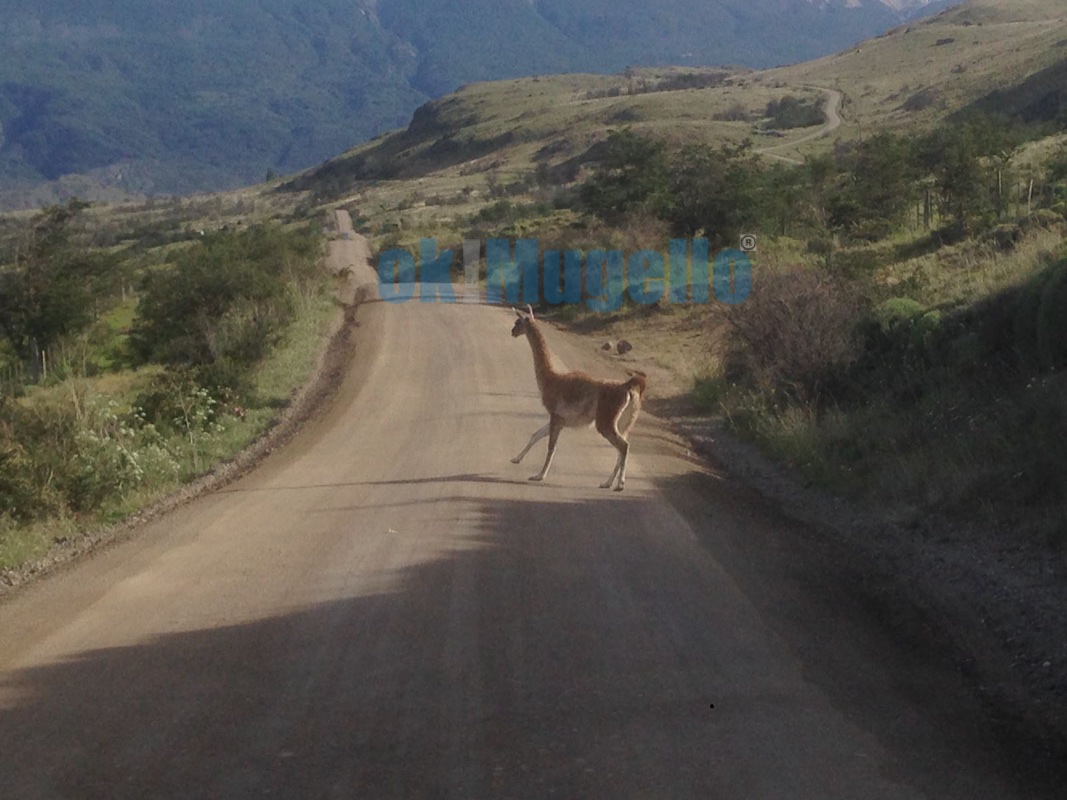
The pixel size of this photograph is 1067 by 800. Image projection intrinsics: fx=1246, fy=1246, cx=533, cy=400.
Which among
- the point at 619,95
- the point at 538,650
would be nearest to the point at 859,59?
the point at 619,95

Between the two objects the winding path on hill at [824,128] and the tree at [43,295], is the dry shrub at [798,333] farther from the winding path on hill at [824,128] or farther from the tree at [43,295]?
the winding path on hill at [824,128]

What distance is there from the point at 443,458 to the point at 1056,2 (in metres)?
171

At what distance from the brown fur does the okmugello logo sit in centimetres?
1148

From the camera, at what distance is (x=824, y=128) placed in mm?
100750

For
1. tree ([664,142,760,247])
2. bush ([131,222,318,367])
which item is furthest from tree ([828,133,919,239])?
bush ([131,222,318,367])

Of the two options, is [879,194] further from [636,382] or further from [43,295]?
[636,382]

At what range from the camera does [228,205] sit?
136875 millimetres

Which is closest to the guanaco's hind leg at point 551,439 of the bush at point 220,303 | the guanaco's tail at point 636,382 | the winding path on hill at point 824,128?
the guanaco's tail at point 636,382

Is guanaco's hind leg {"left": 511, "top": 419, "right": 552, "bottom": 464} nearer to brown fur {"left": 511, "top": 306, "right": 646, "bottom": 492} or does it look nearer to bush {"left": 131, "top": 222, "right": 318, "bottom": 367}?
brown fur {"left": 511, "top": 306, "right": 646, "bottom": 492}

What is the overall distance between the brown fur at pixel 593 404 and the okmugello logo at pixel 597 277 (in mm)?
11484

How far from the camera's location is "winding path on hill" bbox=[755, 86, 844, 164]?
82619 millimetres

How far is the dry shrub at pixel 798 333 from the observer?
1575 centimetres

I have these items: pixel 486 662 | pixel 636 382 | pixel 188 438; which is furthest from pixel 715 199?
pixel 486 662

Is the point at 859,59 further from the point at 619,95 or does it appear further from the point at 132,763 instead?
the point at 132,763
